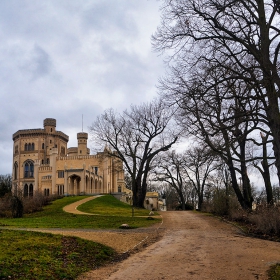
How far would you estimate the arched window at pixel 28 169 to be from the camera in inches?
3411

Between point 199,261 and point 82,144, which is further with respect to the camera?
point 82,144

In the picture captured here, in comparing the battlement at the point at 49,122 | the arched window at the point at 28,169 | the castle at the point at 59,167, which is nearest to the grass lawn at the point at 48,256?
the castle at the point at 59,167

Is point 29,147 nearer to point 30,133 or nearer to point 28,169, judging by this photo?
point 30,133

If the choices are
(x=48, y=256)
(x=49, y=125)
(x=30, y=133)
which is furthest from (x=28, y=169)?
(x=48, y=256)

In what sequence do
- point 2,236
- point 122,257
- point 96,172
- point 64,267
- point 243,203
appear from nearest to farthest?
point 64,267, point 122,257, point 2,236, point 243,203, point 96,172

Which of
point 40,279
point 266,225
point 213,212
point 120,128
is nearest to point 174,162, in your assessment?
point 120,128

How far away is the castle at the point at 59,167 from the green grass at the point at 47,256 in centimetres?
2776

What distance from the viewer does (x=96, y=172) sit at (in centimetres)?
6531

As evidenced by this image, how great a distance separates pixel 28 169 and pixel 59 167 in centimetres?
2762

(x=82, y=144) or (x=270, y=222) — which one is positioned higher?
(x=82, y=144)

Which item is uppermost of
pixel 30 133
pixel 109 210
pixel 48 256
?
pixel 30 133

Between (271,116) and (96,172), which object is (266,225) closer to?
(271,116)

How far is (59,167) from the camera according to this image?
63094 millimetres

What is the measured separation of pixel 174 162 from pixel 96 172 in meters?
19.7
